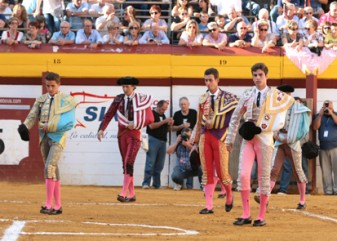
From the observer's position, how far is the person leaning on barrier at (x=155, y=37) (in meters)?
20.1

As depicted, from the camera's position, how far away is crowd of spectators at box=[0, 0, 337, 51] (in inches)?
784

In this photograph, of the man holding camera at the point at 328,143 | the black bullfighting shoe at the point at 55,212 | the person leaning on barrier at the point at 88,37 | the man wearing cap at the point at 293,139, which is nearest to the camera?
the black bullfighting shoe at the point at 55,212

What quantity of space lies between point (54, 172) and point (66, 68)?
7.31 meters

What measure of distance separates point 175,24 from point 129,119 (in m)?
5.17

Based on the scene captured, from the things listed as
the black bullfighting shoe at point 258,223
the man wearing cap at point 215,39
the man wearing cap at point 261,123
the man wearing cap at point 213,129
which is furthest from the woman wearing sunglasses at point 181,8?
the black bullfighting shoe at point 258,223

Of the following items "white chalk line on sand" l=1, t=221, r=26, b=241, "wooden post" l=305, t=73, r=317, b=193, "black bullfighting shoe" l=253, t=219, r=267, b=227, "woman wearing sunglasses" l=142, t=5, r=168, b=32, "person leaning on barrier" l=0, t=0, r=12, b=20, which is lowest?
"white chalk line on sand" l=1, t=221, r=26, b=241

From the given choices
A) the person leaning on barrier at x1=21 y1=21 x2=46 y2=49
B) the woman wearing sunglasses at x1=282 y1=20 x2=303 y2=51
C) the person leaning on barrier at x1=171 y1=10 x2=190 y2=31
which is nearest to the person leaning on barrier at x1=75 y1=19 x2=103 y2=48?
the person leaning on barrier at x1=21 y1=21 x2=46 y2=49

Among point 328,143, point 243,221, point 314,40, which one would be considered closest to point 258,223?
point 243,221

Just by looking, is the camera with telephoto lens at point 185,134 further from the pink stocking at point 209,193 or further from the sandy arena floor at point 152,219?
the pink stocking at point 209,193

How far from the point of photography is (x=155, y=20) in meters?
20.2

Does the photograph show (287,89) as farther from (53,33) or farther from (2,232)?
(53,33)

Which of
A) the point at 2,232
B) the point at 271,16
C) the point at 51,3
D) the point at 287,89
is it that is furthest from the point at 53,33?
the point at 2,232

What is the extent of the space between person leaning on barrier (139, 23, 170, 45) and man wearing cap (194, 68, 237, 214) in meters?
6.54

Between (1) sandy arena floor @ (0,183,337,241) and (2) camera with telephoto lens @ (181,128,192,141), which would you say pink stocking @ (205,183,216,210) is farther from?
(2) camera with telephoto lens @ (181,128,192,141)
